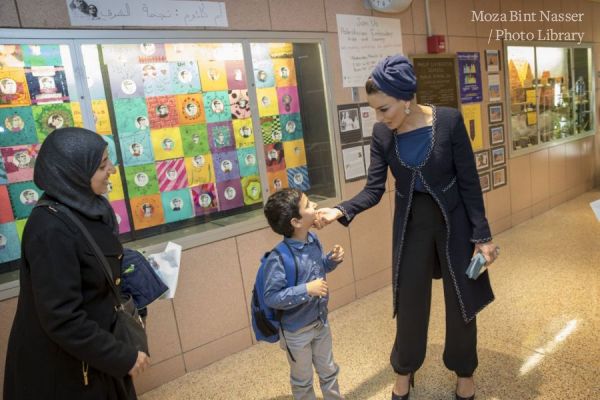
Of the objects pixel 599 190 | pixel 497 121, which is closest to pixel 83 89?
pixel 497 121

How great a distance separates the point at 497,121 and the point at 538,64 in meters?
1.19

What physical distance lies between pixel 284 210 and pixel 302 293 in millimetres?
319

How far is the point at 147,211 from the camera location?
259 cm

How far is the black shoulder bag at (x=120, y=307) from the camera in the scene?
1255 mm

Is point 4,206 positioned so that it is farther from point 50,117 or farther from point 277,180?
point 277,180

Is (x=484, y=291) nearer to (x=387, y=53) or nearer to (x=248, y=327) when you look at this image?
(x=248, y=327)

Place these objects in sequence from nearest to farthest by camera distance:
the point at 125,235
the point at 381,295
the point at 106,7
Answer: the point at 106,7 < the point at 125,235 < the point at 381,295

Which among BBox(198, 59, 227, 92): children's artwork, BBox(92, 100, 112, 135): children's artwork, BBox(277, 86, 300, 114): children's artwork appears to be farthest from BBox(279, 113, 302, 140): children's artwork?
BBox(92, 100, 112, 135): children's artwork

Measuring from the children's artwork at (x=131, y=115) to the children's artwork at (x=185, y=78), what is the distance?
0.72 ft

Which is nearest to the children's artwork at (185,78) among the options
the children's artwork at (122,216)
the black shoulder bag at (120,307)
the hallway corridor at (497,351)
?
the children's artwork at (122,216)

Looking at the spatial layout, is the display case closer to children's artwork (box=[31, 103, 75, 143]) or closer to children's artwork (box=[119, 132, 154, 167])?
children's artwork (box=[119, 132, 154, 167])

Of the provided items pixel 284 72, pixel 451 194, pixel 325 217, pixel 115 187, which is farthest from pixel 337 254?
pixel 284 72

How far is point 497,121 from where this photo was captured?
4613 mm

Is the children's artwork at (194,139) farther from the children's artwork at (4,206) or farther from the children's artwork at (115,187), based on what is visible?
the children's artwork at (4,206)
